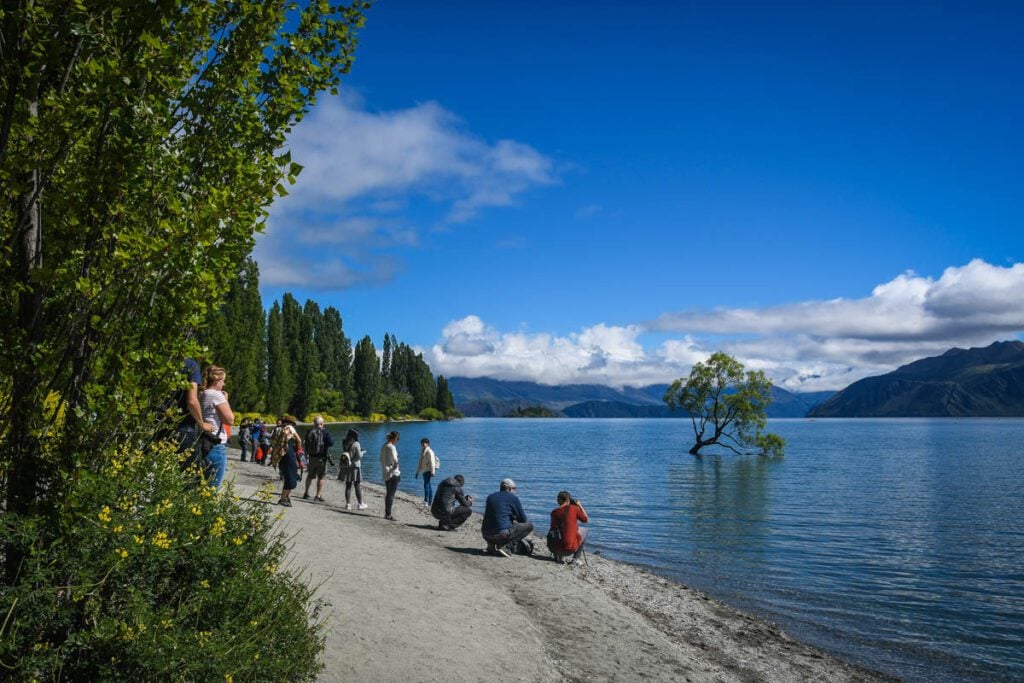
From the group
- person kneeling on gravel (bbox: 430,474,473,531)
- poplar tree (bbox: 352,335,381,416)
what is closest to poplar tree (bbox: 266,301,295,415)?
poplar tree (bbox: 352,335,381,416)

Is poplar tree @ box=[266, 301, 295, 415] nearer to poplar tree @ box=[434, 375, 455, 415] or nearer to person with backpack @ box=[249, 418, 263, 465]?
person with backpack @ box=[249, 418, 263, 465]

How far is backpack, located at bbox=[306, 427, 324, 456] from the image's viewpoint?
2208 centimetres

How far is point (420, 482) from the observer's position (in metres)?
43.1

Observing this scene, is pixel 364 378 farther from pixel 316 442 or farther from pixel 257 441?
pixel 316 442

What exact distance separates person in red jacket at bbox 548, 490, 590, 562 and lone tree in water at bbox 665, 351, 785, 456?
59.7 m

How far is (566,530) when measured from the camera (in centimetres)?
1794

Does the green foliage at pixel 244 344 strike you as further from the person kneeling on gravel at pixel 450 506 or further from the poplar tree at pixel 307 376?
the person kneeling on gravel at pixel 450 506

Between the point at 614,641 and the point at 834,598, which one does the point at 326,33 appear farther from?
the point at 834,598

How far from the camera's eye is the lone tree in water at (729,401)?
250ft

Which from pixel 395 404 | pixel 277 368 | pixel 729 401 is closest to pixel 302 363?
pixel 277 368

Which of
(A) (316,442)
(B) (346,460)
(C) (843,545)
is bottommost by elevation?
(C) (843,545)

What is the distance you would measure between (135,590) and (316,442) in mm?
17379

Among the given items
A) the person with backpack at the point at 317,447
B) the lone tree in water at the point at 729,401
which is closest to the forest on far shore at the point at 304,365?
the person with backpack at the point at 317,447

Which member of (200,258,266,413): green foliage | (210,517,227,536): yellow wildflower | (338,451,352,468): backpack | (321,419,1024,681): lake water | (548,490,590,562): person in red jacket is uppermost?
(200,258,266,413): green foliage
